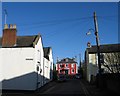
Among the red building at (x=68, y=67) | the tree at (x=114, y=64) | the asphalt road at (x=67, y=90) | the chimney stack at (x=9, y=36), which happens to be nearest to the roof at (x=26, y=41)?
the chimney stack at (x=9, y=36)

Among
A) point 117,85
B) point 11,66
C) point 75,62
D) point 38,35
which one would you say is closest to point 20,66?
point 11,66

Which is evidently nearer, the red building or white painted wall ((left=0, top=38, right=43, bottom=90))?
white painted wall ((left=0, top=38, right=43, bottom=90))

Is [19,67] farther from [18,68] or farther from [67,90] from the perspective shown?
[67,90]

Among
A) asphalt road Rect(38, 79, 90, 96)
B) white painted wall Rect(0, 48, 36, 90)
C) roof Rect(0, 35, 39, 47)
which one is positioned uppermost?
roof Rect(0, 35, 39, 47)

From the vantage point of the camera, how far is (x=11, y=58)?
2769 centimetres

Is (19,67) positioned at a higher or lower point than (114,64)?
lower

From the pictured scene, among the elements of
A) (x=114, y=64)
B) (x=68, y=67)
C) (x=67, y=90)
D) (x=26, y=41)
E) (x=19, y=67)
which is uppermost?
(x=26, y=41)

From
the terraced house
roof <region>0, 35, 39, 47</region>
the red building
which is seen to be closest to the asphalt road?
the terraced house

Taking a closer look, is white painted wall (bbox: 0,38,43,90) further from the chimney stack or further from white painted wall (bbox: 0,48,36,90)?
the chimney stack

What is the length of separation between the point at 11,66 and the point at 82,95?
979cm

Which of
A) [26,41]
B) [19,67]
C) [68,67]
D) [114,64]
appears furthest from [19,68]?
[68,67]

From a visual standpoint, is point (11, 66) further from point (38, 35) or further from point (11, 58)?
point (38, 35)

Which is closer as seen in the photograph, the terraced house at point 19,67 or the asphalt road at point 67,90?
the asphalt road at point 67,90

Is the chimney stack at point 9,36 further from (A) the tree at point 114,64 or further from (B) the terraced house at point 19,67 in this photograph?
(A) the tree at point 114,64
